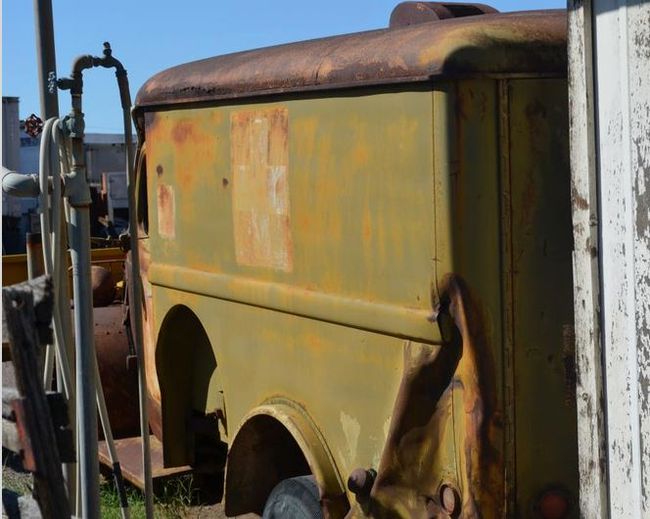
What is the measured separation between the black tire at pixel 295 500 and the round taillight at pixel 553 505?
88 centimetres

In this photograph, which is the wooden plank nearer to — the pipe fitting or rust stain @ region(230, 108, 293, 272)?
the pipe fitting

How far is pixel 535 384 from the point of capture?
3203 mm

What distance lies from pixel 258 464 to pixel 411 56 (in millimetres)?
1787

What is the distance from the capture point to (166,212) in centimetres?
489

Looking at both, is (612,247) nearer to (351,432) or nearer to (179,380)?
(351,432)

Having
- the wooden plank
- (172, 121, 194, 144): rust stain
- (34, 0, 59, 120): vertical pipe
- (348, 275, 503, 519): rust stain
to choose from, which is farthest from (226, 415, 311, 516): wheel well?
(34, 0, 59, 120): vertical pipe

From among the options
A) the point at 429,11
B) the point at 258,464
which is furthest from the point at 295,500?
the point at 429,11

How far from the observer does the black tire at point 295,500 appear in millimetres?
3879

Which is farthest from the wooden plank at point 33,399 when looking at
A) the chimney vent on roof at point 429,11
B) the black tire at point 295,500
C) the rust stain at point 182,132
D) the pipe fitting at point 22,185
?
the rust stain at point 182,132

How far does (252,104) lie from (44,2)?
387cm

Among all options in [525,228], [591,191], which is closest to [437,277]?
[525,228]

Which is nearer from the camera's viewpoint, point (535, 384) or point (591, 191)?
point (591, 191)

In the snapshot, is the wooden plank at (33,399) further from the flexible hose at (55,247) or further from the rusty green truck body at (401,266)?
the rusty green truck body at (401,266)

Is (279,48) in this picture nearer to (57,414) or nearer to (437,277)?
(437,277)
